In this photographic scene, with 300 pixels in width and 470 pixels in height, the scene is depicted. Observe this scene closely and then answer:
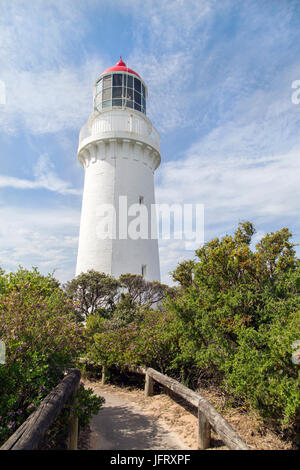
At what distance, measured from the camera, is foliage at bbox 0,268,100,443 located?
3.58 meters

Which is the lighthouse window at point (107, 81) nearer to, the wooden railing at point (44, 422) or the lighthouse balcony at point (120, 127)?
the lighthouse balcony at point (120, 127)

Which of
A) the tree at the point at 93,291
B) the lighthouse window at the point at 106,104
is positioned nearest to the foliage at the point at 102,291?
the tree at the point at 93,291

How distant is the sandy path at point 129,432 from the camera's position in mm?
4307

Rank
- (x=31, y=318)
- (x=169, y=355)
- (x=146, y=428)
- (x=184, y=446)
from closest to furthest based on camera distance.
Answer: (x=184, y=446)
(x=31, y=318)
(x=146, y=428)
(x=169, y=355)

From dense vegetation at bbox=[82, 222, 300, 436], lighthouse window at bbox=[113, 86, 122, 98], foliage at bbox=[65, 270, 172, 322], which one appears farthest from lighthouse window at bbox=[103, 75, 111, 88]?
dense vegetation at bbox=[82, 222, 300, 436]

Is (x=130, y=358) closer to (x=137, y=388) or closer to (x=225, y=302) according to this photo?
(x=137, y=388)

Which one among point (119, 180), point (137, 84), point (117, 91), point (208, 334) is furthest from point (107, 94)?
point (208, 334)

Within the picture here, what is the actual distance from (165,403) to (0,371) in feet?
12.0

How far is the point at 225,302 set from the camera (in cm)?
527

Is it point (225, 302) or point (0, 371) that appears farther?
point (225, 302)

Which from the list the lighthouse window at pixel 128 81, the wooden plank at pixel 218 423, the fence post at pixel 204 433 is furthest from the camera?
the lighthouse window at pixel 128 81

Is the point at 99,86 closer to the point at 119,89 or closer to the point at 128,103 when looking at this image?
the point at 119,89
